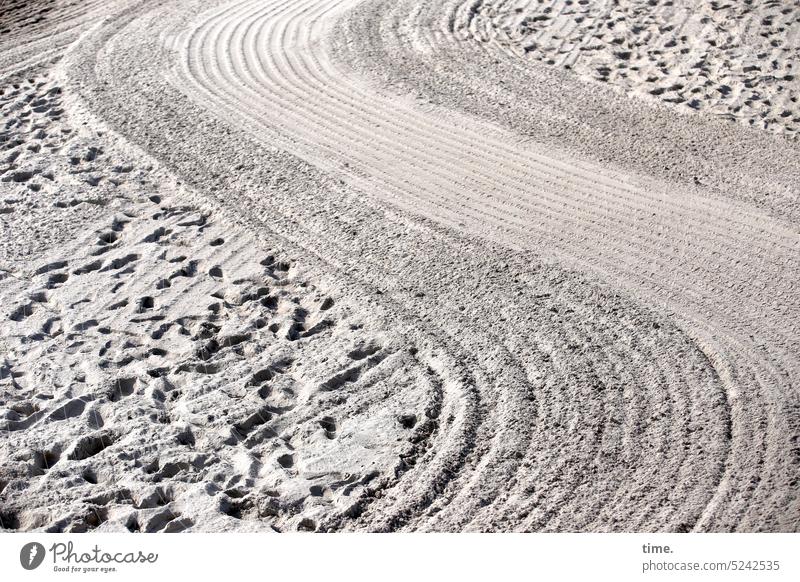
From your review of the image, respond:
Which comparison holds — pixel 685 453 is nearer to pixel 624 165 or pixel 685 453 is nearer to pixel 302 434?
pixel 302 434

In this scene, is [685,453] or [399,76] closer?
[685,453]

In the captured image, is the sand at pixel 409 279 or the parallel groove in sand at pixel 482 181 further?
the parallel groove in sand at pixel 482 181

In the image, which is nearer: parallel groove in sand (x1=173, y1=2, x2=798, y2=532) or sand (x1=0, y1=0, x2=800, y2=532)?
sand (x1=0, y1=0, x2=800, y2=532)

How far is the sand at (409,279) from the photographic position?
16.5 feet

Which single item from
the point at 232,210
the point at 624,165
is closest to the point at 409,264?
the point at 232,210

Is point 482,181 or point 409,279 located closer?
point 409,279

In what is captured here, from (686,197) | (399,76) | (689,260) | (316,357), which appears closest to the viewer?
(316,357)

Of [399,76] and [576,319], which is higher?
[399,76]

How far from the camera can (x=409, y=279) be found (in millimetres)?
6672

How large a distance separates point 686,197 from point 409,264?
240cm

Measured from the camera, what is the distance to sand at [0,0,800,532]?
16.5 feet

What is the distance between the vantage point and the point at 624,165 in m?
8.00

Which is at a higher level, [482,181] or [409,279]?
[482,181]

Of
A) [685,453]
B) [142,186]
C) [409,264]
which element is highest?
[142,186]
